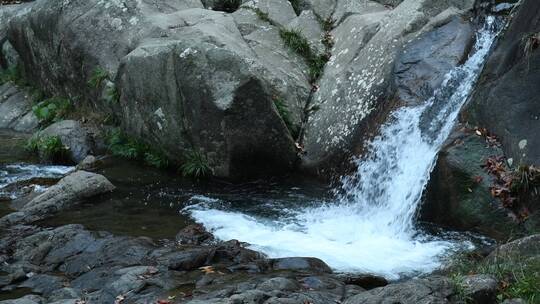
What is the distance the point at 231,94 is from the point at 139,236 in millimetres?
3398

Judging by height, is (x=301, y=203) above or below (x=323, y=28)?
below

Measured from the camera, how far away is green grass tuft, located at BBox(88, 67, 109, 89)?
1389 cm

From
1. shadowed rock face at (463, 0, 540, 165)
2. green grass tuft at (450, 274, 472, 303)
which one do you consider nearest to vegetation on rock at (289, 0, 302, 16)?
shadowed rock face at (463, 0, 540, 165)

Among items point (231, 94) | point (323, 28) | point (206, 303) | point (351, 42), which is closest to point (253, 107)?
point (231, 94)

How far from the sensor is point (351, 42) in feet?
41.5

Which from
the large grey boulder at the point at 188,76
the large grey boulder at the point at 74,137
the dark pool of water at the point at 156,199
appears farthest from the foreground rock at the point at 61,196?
the large grey boulder at the point at 74,137

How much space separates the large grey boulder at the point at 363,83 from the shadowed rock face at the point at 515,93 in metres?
1.36

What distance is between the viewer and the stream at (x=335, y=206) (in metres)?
8.23

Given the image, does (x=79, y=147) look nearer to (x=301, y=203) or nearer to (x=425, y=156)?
(x=301, y=203)

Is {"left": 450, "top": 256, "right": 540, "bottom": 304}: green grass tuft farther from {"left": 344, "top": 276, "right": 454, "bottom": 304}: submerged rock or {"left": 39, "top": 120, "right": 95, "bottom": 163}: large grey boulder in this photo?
{"left": 39, "top": 120, "right": 95, "bottom": 163}: large grey boulder

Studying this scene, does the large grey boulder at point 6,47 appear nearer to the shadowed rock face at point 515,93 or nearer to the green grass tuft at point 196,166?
the green grass tuft at point 196,166

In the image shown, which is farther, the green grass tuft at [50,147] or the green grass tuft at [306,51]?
the green grass tuft at [50,147]

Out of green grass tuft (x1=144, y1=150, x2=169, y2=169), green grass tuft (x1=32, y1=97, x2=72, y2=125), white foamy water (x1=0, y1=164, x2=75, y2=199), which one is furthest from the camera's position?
green grass tuft (x1=32, y1=97, x2=72, y2=125)

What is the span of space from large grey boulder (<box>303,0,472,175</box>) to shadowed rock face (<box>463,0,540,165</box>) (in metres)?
1.36
